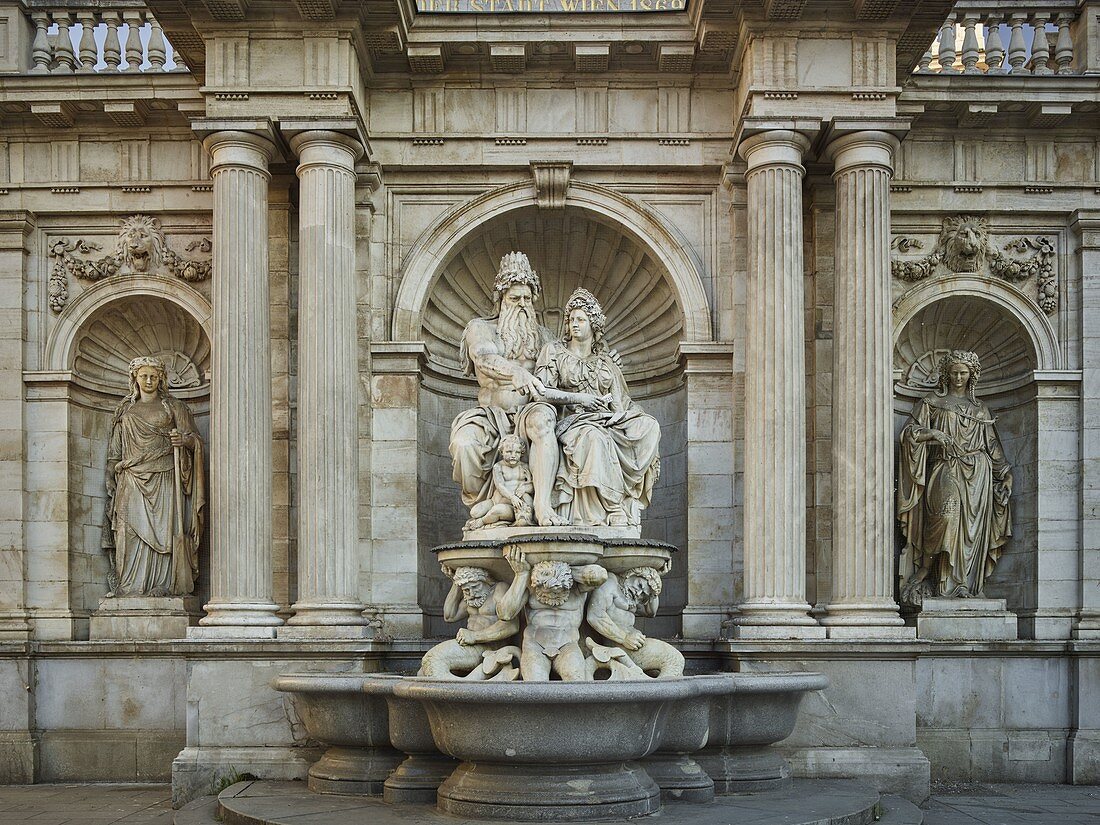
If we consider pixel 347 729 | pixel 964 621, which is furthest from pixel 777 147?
pixel 347 729

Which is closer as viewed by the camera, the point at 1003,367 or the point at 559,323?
the point at 1003,367

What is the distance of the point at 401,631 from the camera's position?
12.5m

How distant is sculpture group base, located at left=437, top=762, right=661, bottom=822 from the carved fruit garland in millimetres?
6909

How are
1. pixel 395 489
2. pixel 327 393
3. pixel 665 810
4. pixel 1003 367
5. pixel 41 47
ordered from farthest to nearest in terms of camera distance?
pixel 1003 367 → pixel 41 47 → pixel 395 489 → pixel 327 393 → pixel 665 810

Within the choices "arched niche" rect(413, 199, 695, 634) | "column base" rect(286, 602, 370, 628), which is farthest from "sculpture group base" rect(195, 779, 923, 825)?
"arched niche" rect(413, 199, 695, 634)

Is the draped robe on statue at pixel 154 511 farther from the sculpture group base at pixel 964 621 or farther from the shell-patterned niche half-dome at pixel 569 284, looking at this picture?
the sculpture group base at pixel 964 621

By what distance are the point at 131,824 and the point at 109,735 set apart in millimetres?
2603

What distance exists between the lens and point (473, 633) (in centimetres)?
987

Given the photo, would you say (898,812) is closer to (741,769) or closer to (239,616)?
(741,769)

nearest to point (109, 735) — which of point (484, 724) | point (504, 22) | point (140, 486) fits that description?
point (140, 486)

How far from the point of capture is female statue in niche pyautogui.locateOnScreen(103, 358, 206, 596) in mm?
13109

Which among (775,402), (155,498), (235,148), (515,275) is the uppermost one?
(235,148)

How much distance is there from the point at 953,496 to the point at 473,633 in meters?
5.82

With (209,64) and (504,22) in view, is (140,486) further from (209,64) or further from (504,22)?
(504,22)
